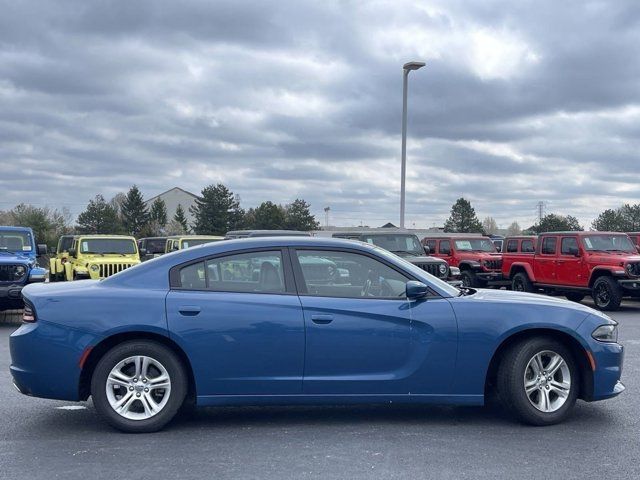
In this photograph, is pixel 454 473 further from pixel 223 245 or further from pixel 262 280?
pixel 223 245

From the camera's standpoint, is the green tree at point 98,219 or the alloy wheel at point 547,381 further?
the green tree at point 98,219

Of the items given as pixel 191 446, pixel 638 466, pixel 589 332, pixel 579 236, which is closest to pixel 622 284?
pixel 579 236

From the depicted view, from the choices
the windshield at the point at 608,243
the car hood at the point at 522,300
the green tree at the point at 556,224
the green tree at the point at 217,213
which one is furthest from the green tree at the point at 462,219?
the car hood at the point at 522,300

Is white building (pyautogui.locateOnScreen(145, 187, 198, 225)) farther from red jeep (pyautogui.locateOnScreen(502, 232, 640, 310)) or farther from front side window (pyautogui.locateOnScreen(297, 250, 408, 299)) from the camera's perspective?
front side window (pyautogui.locateOnScreen(297, 250, 408, 299))

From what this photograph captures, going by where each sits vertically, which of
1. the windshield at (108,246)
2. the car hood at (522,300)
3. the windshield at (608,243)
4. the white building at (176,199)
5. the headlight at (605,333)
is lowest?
the headlight at (605,333)

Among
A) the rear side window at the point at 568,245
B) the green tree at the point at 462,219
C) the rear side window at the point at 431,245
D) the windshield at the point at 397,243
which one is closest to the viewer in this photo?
the windshield at the point at 397,243

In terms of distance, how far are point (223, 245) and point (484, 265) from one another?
1793 cm

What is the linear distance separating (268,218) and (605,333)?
72419 mm

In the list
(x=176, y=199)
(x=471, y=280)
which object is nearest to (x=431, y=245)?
(x=471, y=280)

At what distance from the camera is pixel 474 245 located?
80.8 ft

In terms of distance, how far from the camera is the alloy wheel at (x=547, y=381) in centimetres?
611

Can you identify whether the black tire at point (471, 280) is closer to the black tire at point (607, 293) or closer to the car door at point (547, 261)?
the car door at point (547, 261)

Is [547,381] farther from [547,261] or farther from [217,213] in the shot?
[217,213]

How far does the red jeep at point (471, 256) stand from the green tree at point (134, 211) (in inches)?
3151
